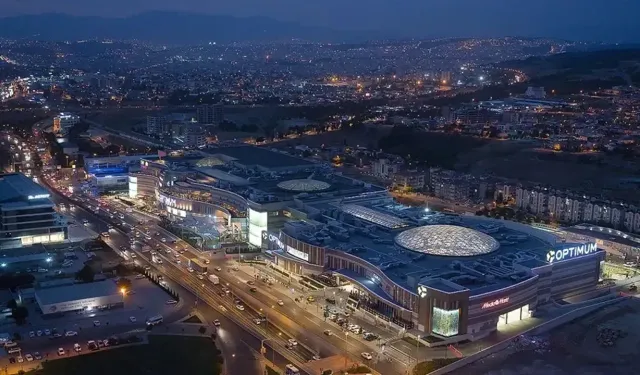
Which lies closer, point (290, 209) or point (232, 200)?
point (290, 209)

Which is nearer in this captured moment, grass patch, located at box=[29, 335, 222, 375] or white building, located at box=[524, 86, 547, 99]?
grass patch, located at box=[29, 335, 222, 375]

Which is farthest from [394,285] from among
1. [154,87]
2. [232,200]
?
[154,87]

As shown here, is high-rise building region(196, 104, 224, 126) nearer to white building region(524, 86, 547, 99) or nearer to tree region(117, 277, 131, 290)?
white building region(524, 86, 547, 99)

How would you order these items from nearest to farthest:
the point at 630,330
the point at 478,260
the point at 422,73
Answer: the point at 630,330, the point at 478,260, the point at 422,73

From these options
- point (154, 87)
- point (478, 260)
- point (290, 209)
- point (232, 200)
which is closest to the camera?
point (478, 260)

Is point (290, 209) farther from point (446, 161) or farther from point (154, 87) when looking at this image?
point (154, 87)

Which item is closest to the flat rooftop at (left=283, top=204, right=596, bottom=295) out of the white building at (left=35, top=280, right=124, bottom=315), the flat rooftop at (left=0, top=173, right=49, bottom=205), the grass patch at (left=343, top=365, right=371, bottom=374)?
the grass patch at (left=343, top=365, right=371, bottom=374)

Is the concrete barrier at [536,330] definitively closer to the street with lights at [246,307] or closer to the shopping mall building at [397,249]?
the shopping mall building at [397,249]

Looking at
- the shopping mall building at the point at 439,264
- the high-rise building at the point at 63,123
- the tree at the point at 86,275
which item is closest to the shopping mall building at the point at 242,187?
the shopping mall building at the point at 439,264
